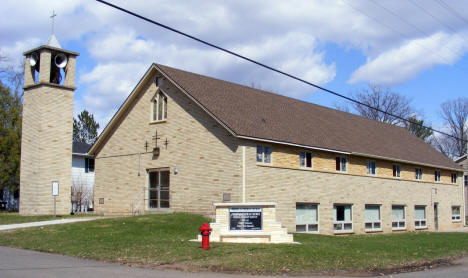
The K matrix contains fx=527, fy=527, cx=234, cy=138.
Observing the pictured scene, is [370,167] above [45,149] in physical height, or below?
below

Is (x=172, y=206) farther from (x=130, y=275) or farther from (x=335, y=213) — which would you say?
(x=130, y=275)

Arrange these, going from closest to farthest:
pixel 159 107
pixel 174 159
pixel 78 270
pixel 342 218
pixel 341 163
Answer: pixel 78 270 < pixel 174 159 < pixel 159 107 < pixel 342 218 < pixel 341 163

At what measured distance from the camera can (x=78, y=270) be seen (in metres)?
12.1

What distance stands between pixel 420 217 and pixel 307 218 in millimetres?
13691

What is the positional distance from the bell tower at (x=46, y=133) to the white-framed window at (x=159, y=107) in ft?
16.8

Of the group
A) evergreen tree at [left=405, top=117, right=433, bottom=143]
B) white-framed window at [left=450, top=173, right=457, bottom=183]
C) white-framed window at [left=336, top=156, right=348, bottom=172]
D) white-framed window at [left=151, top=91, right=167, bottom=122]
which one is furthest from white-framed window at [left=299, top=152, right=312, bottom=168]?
evergreen tree at [left=405, top=117, right=433, bottom=143]

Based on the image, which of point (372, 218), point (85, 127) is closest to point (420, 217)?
point (372, 218)

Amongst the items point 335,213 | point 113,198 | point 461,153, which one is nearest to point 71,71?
point 113,198

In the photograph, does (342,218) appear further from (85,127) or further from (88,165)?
(85,127)

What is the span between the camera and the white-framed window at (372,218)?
103 ft

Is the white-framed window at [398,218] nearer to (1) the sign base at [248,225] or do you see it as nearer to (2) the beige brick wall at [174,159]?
(2) the beige brick wall at [174,159]

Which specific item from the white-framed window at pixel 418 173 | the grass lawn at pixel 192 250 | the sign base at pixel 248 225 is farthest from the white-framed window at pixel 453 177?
the sign base at pixel 248 225

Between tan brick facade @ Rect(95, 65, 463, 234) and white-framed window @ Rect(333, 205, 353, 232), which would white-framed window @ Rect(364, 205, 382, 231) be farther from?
white-framed window @ Rect(333, 205, 353, 232)

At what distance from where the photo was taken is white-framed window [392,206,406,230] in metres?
33.8
